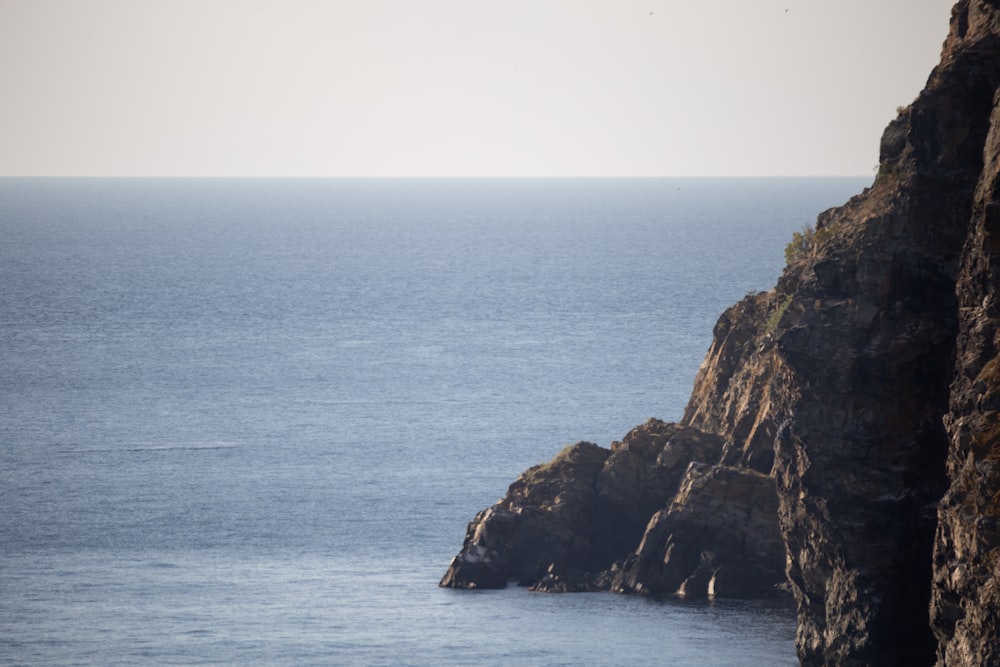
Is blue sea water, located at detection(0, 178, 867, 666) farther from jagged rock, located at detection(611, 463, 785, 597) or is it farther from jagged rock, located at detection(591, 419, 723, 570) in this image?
jagged rock, located at detection(591, 419, 723, 570)

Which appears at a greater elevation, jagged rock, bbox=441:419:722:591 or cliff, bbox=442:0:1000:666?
cliff, bbox=442:0:1000:666

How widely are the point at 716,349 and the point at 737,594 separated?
18074 mm

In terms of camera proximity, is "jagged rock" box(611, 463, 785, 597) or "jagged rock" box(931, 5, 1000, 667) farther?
"jagged rock" box(611, 463, 785, 597)

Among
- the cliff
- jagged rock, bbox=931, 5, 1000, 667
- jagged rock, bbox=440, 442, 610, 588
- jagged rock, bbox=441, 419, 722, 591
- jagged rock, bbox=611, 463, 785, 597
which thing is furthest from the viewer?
jagged rock, bbox=440, 442, 610, 588

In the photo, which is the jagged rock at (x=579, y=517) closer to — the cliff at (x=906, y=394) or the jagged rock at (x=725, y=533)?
the jagged rock at (x=725, y=533)

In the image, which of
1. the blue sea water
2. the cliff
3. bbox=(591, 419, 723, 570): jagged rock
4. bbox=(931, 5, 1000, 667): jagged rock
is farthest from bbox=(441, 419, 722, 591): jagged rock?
bbox=(931, 5, 1000, 667): jagged rock

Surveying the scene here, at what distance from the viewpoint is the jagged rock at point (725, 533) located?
78375 mm

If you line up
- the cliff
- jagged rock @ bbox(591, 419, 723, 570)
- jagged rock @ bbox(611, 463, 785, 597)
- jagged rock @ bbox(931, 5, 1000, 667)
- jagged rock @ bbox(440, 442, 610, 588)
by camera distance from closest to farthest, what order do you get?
1. jagged rock @ bbox(931, 5, 1000, 667)
2. the cliff
3. jagged rock @ bbox(611, 463, 785, 597)
4. jagged rock @ bbox(591, 419, 723, 570)
5. jagged rock @ bbox(440, 442, 610, 588)

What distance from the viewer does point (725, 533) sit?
7862cm

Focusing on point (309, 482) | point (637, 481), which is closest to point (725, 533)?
point (637, 481)

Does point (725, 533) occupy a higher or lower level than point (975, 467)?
lower

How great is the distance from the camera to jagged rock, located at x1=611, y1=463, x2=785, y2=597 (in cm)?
7838

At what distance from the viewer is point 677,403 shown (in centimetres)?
12862

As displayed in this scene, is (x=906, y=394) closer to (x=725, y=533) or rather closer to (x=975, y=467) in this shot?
(x=975, y=467)
